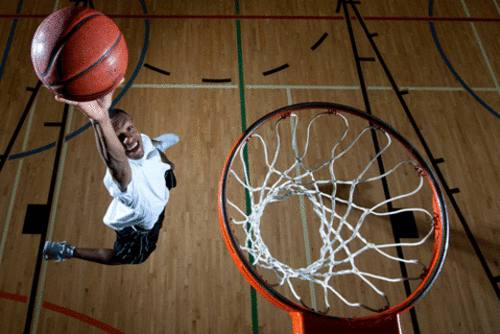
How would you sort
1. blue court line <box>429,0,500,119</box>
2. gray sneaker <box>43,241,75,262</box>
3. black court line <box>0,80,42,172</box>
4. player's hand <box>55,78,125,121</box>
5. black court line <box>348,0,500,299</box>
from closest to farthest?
player's hand <box>55,78,125,121</box>
gray sneaker <box>43,241,75,262</box>
black court line <box>348,0,500,299</box>
black court line <box>0,80,42,172</box>
blue court line <box>429,0,500,119</box>

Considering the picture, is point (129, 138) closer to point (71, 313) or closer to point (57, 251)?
point (57, 251)

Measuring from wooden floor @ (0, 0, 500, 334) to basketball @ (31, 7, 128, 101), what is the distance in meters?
1.27

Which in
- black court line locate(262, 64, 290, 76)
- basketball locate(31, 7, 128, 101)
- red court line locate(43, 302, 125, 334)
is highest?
black court line locate(262, 64, 290, 76)

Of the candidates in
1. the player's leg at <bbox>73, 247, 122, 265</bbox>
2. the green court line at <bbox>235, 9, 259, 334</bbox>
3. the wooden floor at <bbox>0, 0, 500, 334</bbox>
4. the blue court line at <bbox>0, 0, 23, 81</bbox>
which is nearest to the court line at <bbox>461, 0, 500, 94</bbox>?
the wooden floor at <bbox>0, 0, 500, 334</bbox>

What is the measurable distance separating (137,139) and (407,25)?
310cm

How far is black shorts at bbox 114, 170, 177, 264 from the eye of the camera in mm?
2414

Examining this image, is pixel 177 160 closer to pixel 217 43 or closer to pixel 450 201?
pixel 217 43

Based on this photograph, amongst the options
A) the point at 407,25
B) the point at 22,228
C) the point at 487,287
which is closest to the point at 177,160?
the point at 22,228

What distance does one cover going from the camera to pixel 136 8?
3.48m

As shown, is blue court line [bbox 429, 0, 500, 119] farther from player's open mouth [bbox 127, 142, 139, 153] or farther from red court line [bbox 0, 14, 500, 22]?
player's open mouth [bbox 127, 142, 139, 153]

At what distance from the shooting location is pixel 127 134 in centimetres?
257

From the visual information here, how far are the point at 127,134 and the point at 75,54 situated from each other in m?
1.15

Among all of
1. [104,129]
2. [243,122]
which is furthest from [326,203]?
[104,129]

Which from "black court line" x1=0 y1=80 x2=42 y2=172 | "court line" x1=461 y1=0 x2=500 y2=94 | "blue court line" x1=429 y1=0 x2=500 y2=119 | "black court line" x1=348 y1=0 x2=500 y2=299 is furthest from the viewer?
"court line" x1=461 y1=0 x2=500 y2=94
